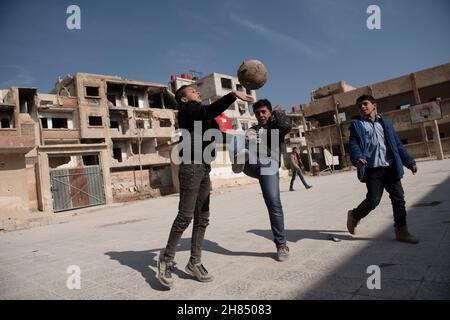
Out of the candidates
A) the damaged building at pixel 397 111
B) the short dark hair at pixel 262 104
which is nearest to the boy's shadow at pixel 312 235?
the short dark hair at pixel 262 104

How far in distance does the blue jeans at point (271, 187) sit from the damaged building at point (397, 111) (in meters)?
28.4

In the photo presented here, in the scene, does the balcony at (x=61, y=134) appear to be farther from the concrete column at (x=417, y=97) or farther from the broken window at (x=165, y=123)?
the concrete column at (x=417, y=97)

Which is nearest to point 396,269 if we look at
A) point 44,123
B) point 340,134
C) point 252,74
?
point 252,74

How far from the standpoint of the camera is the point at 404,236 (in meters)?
3.42

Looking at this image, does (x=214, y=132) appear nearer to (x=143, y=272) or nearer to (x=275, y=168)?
(x=275, y=168)

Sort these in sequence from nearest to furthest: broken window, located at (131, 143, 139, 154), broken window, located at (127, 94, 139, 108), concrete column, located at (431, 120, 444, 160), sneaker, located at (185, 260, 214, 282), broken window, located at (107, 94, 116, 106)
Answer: sneaker, located at (185, 260, 214, 282)
concrete column, located at (431, 120, 444, 160)
broken window, located at (107, 94, 116, 106)
broken window, located at (131, 143, 139, 154)
broken window, located at (127, 94, 139, 108)

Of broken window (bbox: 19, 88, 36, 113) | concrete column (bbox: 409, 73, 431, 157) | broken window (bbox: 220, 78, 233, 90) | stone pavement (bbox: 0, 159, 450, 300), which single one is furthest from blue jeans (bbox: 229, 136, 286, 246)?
broken window (bbox: 220, 78, 233, 90)

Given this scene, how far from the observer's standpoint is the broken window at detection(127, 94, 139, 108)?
126 feet

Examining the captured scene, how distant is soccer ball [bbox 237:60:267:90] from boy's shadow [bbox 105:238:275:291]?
6.39ft

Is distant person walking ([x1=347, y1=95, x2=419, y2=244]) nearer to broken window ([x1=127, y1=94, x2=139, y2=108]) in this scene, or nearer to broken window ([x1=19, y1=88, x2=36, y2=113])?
broken window ([x1=19, y1=88, x2=36, y2=113])

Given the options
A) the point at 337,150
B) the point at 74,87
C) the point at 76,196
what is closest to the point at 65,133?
the point at 74,87

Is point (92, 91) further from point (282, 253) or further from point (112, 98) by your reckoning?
point (282, 253)

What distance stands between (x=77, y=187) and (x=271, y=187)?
18423mm

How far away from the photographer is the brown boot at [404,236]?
3.34 m
